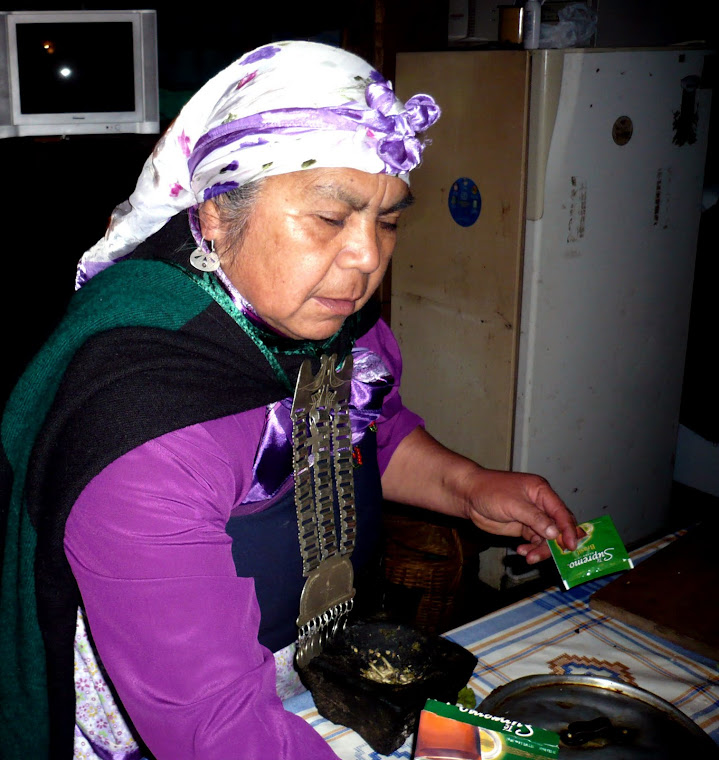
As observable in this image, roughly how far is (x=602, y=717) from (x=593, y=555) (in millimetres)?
270

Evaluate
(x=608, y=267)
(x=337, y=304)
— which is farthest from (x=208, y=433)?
(x=608, y=267)

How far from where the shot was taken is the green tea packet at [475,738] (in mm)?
1058

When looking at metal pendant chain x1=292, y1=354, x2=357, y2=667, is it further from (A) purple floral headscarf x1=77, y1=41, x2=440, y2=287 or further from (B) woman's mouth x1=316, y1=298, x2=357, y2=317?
(A) purple floral headscarf x1=77, y1=41, x2=440, y2=287

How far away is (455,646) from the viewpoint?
1.35m

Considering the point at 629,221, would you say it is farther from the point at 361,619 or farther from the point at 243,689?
the point at 243,689

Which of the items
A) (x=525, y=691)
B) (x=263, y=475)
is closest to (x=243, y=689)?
(x=263, y=475)

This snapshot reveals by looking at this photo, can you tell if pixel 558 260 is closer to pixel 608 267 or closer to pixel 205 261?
pixel 608 267

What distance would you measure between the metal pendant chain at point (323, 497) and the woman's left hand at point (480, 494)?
30 cm

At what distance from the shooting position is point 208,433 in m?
1.22

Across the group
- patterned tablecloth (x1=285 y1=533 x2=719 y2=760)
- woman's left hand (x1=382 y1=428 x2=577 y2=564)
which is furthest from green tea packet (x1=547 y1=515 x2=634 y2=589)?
patterned tablecloth (x1=285 y1=533 x2=719 y2=760)

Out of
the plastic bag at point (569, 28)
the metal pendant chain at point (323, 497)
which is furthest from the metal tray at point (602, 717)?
the plastic bag at point (569, 28)

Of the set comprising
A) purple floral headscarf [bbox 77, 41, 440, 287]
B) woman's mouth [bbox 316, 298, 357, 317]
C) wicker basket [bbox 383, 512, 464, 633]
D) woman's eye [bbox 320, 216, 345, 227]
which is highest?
purple floral headscarf [bbox 77, 41, 440, 287]

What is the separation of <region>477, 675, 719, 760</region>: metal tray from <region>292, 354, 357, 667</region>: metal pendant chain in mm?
326

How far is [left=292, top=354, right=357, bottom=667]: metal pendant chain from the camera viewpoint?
4.58ft
